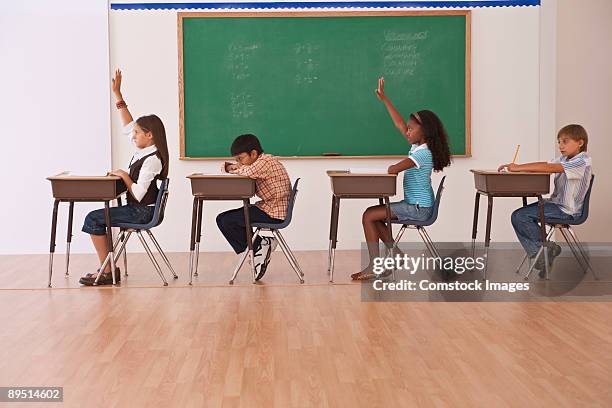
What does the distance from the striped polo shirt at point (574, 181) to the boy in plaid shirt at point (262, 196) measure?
77.7 inches

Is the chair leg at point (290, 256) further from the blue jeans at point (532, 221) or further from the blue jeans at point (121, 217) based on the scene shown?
the blue jeans at point (532, 221)

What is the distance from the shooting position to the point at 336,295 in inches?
238

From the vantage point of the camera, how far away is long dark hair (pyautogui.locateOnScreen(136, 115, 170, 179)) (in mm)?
6613

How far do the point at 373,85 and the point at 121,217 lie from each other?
2.94 m

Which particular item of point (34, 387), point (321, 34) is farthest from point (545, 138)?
point (34, 387)

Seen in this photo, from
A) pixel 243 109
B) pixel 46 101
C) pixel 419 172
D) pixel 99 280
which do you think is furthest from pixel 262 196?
pixel 46 101

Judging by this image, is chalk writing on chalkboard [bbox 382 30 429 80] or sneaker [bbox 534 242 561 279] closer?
sneaker [bbox 534 242 561 279]

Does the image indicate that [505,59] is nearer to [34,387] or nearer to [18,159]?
[18,159]

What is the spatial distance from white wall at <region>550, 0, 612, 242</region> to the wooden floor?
312cm

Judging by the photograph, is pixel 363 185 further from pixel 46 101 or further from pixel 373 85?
pixel 46 101

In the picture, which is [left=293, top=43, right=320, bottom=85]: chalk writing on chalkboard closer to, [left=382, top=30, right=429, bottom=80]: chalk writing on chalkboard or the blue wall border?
the blue wall border

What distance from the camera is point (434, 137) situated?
6715mm

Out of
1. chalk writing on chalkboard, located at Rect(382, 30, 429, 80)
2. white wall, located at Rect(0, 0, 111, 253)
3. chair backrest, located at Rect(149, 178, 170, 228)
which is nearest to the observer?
chair backrest, located at Rect(149, 178, 170, 228)

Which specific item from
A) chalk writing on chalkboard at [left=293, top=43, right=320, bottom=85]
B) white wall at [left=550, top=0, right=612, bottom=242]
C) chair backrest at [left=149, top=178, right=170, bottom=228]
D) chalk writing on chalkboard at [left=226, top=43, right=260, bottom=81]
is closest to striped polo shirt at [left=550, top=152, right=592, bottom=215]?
white wall at [left=550, top=0, right=612, bottom=242]
